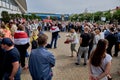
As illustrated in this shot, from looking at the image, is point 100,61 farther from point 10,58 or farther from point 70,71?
point 70,71

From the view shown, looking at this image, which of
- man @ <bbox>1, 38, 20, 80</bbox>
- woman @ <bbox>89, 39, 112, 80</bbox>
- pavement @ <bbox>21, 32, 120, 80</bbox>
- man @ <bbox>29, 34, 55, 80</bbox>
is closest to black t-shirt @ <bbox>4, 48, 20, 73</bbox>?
man @ <bbox>1, 38, 20, 80</bbox>

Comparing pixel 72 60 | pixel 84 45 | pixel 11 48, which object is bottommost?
pixel 72 60

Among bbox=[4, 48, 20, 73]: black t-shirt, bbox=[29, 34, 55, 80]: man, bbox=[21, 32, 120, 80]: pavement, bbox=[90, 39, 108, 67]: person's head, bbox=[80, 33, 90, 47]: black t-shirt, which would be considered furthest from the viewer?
bbox=[80, 33, 90, 47]: black t-shirt

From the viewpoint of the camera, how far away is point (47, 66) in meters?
5.66

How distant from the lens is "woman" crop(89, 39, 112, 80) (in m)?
5.47

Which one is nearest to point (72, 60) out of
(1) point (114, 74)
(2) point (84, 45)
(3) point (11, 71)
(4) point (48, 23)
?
(2) point (84, 45)

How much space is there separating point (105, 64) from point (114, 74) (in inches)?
212

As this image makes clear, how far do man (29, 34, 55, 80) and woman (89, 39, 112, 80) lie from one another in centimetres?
84

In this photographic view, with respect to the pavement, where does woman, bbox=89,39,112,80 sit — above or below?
above

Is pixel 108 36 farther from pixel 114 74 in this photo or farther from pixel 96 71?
pixel 96 71

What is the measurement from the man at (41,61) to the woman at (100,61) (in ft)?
2.76

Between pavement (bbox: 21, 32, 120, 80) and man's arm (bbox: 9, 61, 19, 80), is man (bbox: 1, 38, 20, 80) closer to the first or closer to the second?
man's arm (bbox: 9, 61, 19, 80)

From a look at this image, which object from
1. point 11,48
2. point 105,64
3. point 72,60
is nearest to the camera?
point 105,64

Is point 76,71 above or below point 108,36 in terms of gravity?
below
